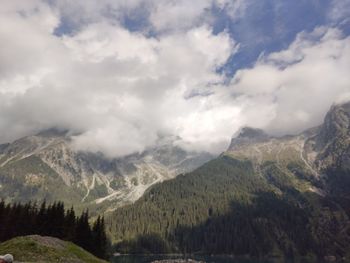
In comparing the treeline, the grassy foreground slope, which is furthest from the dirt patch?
the treeline

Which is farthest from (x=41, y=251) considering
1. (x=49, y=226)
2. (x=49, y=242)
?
(x=49, y=226)

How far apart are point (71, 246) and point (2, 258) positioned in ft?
235

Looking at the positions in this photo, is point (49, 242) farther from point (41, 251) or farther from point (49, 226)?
point (49, 226)

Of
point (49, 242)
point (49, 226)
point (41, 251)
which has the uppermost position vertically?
point (49, 226)

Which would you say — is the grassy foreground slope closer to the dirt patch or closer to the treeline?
the dirt patch

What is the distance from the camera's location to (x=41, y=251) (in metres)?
76.4

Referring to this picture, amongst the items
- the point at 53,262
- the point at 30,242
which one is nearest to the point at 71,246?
the point at 30,242

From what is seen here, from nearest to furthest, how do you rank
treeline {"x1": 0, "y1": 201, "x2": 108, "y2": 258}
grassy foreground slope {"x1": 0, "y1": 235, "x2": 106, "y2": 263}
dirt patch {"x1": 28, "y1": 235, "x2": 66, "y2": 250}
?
grassy foreground slope {"x1": 0, "y1": 235, "x2": 106, "y2": 263}, dirt patch {"x1": 28, "y1": 235, "x2": 66, "y2": 250}, treeline {"x1": 0, "y1": 201, "x2": 108, "y2": 258}

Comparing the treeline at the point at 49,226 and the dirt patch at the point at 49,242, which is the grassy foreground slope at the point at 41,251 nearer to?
the dirt patch at the point at 49,242

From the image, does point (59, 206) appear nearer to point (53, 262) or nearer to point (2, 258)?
point (53, 262)

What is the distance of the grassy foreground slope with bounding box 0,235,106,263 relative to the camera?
239 feet

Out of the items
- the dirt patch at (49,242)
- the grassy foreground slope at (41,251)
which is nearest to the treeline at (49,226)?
the dirt patch at (49,242)

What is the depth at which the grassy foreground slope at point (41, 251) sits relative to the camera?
Answer: 72.9 meters

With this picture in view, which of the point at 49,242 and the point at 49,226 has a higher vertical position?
the point at 49,226
